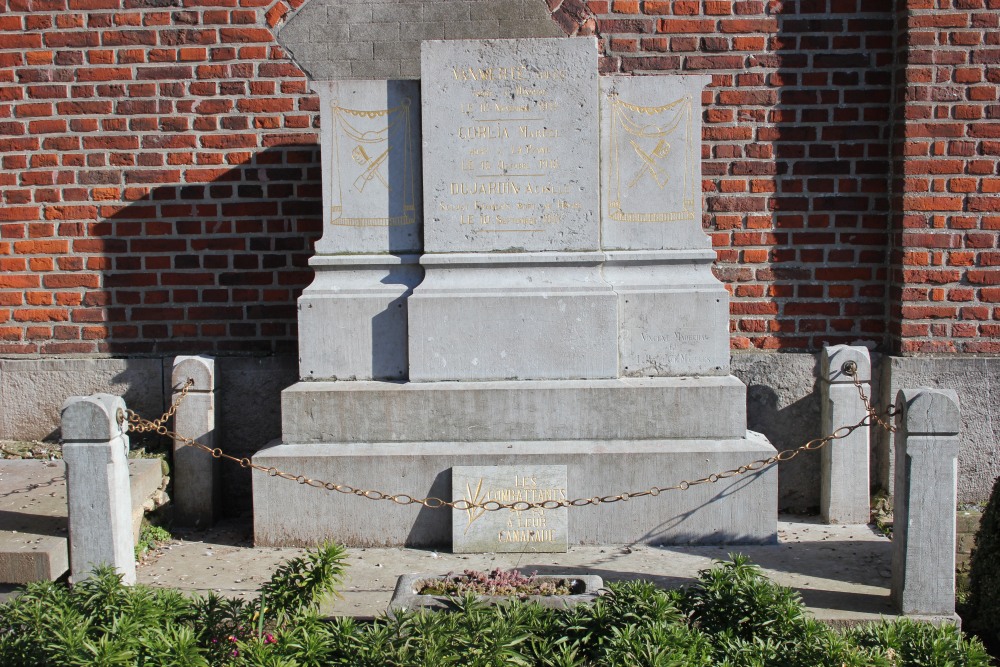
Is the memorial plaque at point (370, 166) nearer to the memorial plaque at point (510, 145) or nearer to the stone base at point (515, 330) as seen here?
the memorial plaque at point (510, 145)

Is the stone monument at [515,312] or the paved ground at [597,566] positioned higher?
the stone monument at [515,312]

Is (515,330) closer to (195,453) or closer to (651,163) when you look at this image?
(651,163)

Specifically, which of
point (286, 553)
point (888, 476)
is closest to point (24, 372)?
point (286, 553)

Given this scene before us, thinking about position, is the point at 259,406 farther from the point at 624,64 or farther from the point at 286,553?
the point at 624,64

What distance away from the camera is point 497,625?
9.46ft

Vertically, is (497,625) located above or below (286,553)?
above

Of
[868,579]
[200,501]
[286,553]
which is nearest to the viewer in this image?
→ [868,579]

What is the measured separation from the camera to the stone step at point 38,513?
12.8 ft

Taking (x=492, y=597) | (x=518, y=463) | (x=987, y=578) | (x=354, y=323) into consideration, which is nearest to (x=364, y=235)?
(x=354, y=323)

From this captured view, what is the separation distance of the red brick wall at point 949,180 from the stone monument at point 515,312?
130 cm

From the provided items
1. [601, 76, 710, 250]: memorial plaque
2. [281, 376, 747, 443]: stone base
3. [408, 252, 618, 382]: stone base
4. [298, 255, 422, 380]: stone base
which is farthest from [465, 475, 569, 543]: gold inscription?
[601, 76, 710, 250]: memorial plaque

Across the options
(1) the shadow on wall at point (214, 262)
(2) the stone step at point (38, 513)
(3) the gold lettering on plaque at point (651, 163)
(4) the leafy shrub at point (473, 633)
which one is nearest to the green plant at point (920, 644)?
(4) the leafy shrub at point (473, 633)

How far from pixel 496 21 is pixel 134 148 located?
232 centimetres

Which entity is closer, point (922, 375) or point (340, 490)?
point (340, 490)
